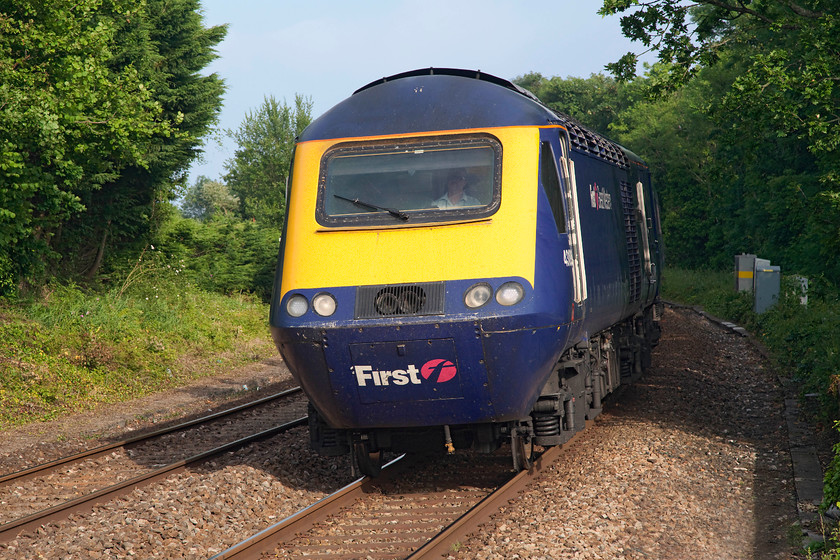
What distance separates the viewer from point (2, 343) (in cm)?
1519

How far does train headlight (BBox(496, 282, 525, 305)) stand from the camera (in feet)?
22.8

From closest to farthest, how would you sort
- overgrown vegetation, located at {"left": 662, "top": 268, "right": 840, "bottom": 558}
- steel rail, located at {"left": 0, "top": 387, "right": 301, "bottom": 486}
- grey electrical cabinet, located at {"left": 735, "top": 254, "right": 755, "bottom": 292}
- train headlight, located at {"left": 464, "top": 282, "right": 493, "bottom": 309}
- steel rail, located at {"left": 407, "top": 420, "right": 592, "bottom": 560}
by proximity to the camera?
steel rail, located at {"left": 407, "top": 420, "right": 592, "bottom": 560}
train headlight, located at {"left": 464, "top": 282, "right": 493, "bottom": 309}
steel rail, located at {"left": 0, "top": 387, "right": 301, "bottom": 486}
overgrown vegetation, located at {"left": 662, "top": 268, "right": 840, "bottom": 558}
grey electrical cabinet, located at {"left": 735, "top": 254, "right": 755, "bottom": 292}

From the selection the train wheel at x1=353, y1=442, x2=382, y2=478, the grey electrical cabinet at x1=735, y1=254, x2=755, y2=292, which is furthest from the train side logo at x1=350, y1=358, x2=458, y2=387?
the grey electrical cabinet at x1=735, y1=254, x2=755, y2=292

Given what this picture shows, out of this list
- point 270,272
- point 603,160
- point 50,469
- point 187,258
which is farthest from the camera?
point 270,272

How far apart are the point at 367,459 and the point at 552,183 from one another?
299 centimetres

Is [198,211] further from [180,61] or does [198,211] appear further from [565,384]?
[565,384]

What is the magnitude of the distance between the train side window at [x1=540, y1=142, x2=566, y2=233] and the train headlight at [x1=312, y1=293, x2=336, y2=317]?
2.04m

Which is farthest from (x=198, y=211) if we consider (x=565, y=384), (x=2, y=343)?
(x=565, y=384)

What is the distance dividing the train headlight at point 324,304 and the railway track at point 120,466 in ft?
9.27

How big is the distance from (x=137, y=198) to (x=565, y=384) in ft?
56.7

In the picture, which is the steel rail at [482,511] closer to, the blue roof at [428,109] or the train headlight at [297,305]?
the train headlight at [297,305]

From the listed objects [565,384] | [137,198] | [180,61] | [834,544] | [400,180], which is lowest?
[834,544]

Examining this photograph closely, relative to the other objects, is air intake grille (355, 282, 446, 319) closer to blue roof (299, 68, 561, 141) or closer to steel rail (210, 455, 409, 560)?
blue roof (299, 68, 561, 141)

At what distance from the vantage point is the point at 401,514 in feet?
23.9
